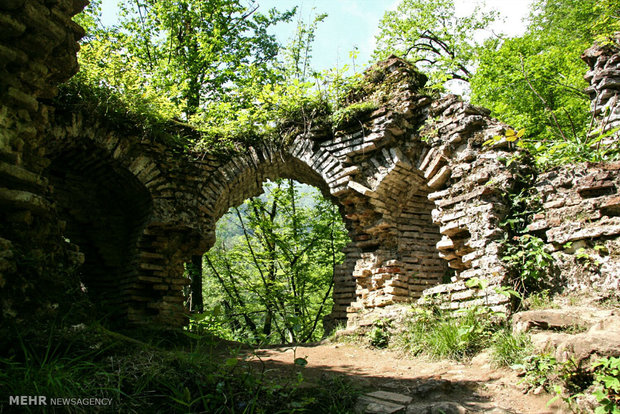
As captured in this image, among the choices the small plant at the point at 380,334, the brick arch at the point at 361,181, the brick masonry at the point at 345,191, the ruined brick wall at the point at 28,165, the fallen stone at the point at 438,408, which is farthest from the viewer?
the brick arch at the point at 361,181

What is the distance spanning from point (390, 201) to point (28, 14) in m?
5.40

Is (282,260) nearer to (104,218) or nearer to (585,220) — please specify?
(104,218)

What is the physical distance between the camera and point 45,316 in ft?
8.75

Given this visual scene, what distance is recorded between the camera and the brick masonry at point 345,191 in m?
5.48

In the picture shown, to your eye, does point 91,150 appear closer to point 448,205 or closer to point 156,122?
point 156,122

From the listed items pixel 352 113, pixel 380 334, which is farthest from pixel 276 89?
pixel 380 334

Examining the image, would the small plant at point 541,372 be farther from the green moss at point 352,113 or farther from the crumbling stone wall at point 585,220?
the green moss at point 352,113

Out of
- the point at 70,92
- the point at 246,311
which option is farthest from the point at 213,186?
the point at 246,311

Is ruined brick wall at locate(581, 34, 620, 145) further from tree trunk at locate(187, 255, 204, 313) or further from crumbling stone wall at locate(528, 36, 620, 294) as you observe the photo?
tree trunk at locate(187, 255, 204, 313)

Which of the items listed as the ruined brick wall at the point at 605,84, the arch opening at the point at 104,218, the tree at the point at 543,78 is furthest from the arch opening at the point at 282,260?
the ruined brick wall at the point at 605,84

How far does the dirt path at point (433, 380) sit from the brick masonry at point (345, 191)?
101cm

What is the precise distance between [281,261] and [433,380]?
385 inches

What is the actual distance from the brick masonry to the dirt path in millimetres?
1006

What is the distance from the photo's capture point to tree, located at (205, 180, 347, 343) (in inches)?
510
